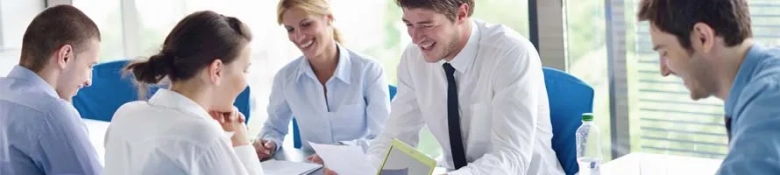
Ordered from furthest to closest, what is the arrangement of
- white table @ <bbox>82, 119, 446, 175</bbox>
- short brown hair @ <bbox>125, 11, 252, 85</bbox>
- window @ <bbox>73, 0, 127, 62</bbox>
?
window @ <bbox>73, 0, 127, 62</bbox> → white table @ <bbox>82, 119, 446, 175</bbox> → short brown hair @ <bbox>125, 11, 252, 85</bbox>

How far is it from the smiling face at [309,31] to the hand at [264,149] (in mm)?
391

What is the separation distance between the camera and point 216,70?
6.79ft

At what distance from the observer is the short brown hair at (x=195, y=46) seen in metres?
2.04

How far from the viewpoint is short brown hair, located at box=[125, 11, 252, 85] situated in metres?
2.04

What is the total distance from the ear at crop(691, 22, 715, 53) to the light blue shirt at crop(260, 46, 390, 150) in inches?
65.9

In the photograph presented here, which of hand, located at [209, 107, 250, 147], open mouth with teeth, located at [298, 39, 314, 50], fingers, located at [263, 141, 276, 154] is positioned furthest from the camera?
open mouth with teeth, located at [298, 39, 314, 50]

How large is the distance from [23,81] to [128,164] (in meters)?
0.73

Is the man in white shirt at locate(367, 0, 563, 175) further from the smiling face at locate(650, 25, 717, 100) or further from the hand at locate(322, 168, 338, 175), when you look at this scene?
the smiling face at locate(650, 25, 717, 100)

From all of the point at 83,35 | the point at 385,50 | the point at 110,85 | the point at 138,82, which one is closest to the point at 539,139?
the point at 138,82

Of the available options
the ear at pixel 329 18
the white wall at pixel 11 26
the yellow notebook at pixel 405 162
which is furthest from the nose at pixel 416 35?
the white wall at pixel 11 26

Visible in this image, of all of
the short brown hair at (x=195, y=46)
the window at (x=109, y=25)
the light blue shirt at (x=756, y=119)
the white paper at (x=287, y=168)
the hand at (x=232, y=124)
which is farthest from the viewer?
the window at (x=109, y=25)

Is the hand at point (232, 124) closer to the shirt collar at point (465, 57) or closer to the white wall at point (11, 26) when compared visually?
the shirt collar at point (465, 57)

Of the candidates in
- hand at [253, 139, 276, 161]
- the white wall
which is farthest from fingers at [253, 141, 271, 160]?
the white wall

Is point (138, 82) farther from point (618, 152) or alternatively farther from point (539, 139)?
point (618, 152)
